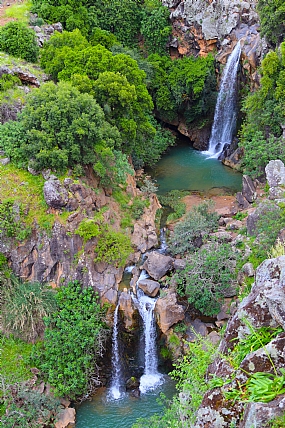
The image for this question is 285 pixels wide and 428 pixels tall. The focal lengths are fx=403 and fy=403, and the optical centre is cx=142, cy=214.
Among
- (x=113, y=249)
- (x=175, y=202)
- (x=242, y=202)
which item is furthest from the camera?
(x=175, y=202)

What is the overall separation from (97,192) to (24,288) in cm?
570

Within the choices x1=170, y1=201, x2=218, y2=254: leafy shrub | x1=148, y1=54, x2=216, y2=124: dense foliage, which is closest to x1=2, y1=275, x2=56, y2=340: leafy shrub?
x1=170, y1=201, x2=218, y2=254: leafy shrub

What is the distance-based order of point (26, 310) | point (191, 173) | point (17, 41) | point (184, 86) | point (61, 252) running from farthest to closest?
point (184, 86) → point (191, 173) → point (17, 41) → point (61, 252) → point (26, 310)

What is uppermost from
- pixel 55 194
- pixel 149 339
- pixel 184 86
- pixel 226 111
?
pixel 184 86

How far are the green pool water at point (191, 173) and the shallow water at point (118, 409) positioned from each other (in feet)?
44.1

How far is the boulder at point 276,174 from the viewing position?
746 inches

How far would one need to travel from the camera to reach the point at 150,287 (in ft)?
56.0

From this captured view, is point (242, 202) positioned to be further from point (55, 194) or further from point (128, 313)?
point (55, 194)

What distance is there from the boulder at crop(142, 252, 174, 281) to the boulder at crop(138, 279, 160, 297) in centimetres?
47

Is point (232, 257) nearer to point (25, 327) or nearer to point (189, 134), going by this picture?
point (25, 327)

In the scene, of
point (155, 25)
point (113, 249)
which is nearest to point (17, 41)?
point (155, 25)

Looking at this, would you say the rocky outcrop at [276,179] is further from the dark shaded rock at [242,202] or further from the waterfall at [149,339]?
the waterfall at [149,339]

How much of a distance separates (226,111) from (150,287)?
695 inches

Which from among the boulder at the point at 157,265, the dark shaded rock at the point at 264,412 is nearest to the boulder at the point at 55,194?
the boulder at the point at 157,265
